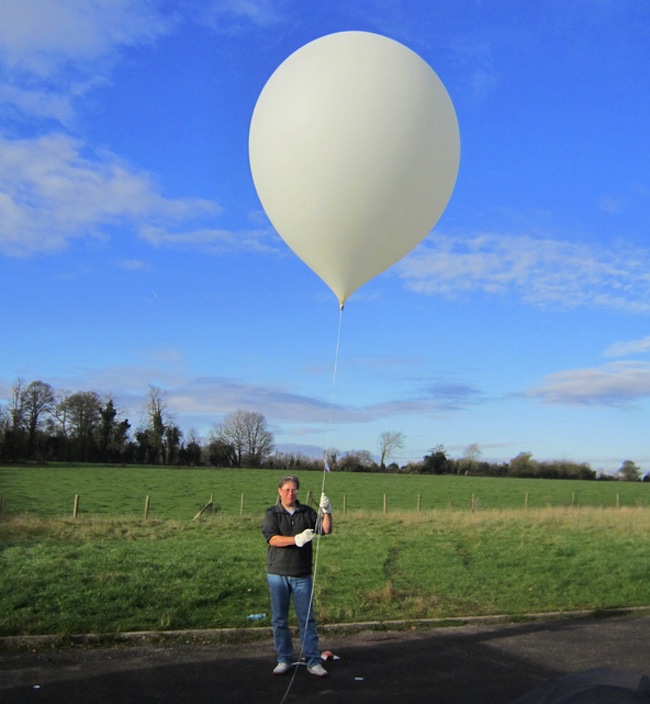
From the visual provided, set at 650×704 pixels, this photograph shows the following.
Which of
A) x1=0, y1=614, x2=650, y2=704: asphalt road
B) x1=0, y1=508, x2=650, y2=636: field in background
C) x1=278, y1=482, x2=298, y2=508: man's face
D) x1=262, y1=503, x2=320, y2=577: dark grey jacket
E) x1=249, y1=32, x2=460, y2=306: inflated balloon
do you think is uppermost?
x1=249, y1=32, x2=460, y2=306: inflated balloon

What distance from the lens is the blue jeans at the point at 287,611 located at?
262 inches

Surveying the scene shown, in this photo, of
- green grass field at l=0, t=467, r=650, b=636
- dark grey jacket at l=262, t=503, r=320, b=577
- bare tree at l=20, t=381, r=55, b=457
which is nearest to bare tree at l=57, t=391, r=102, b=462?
A: bare tree at l=20, t=381, r=55, b=457

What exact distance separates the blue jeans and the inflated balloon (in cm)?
289

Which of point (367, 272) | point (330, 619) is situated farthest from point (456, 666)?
point (367, 272)

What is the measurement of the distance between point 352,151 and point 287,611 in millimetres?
4508

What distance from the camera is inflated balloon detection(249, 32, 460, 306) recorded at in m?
6.57

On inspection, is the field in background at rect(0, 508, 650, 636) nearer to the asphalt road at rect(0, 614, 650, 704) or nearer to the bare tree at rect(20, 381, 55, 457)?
the asphalt road at rect(0, 614, 650, 704)

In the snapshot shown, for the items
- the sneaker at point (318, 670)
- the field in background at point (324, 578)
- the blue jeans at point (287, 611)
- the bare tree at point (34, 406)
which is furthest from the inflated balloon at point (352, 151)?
the bare tree at point (34, 406)

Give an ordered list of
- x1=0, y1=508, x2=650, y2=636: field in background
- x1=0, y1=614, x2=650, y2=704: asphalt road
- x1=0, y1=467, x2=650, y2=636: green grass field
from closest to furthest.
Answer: x1=0, y1=614, x2=650, y2=704: asphalt road
x1=0, y1=508, x2=650, y2=636: field in background
x1=0, y1=467, x2=650, y2=636: green grass field

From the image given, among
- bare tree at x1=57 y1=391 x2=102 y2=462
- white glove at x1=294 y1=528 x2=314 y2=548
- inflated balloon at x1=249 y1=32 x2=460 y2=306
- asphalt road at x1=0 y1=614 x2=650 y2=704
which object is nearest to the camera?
asphalt road at x1=0 y1=614 x2=650 y2=704

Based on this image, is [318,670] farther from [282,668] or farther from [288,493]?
[288,493]

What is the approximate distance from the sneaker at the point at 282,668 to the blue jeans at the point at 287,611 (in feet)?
0.12

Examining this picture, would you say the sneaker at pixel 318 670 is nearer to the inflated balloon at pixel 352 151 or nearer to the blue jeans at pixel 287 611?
the blue jeans at pixel 287 611

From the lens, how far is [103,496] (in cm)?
4709
